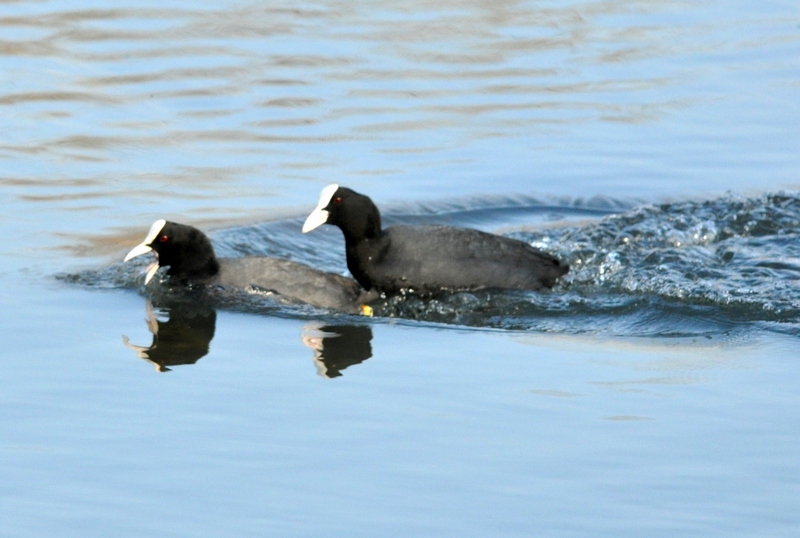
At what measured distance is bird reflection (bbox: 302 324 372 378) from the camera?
577 cm

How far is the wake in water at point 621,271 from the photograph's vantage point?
662 centimetres

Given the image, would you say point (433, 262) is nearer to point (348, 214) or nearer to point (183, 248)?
point (348, 214)

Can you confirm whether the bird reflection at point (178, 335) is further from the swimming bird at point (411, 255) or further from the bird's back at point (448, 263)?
the bird's back at point (448, 263)

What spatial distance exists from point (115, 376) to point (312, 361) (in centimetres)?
81

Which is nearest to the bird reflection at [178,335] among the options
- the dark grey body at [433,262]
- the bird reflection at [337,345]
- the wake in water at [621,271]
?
the wake in water at [621,271]

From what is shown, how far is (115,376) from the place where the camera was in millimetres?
5531

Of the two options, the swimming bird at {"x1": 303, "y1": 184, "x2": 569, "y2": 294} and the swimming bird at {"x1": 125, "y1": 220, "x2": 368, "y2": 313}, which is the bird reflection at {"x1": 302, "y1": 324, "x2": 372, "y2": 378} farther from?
the swimming bird at {"x1": 303, "y1": 184, "x2": 569, "y2": 294}

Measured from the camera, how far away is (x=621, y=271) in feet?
24.7

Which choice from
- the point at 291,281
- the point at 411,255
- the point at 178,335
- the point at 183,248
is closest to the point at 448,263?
the point at 411,255

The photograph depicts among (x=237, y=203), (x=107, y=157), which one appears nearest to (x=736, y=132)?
(x=237, y=203)

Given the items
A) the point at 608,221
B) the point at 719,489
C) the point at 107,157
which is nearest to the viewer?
the point at 719,489

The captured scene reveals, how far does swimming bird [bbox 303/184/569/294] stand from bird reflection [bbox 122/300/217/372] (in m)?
0.74

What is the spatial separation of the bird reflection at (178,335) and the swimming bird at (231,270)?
23cm

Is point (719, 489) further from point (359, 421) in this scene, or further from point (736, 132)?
point (736, 132)
